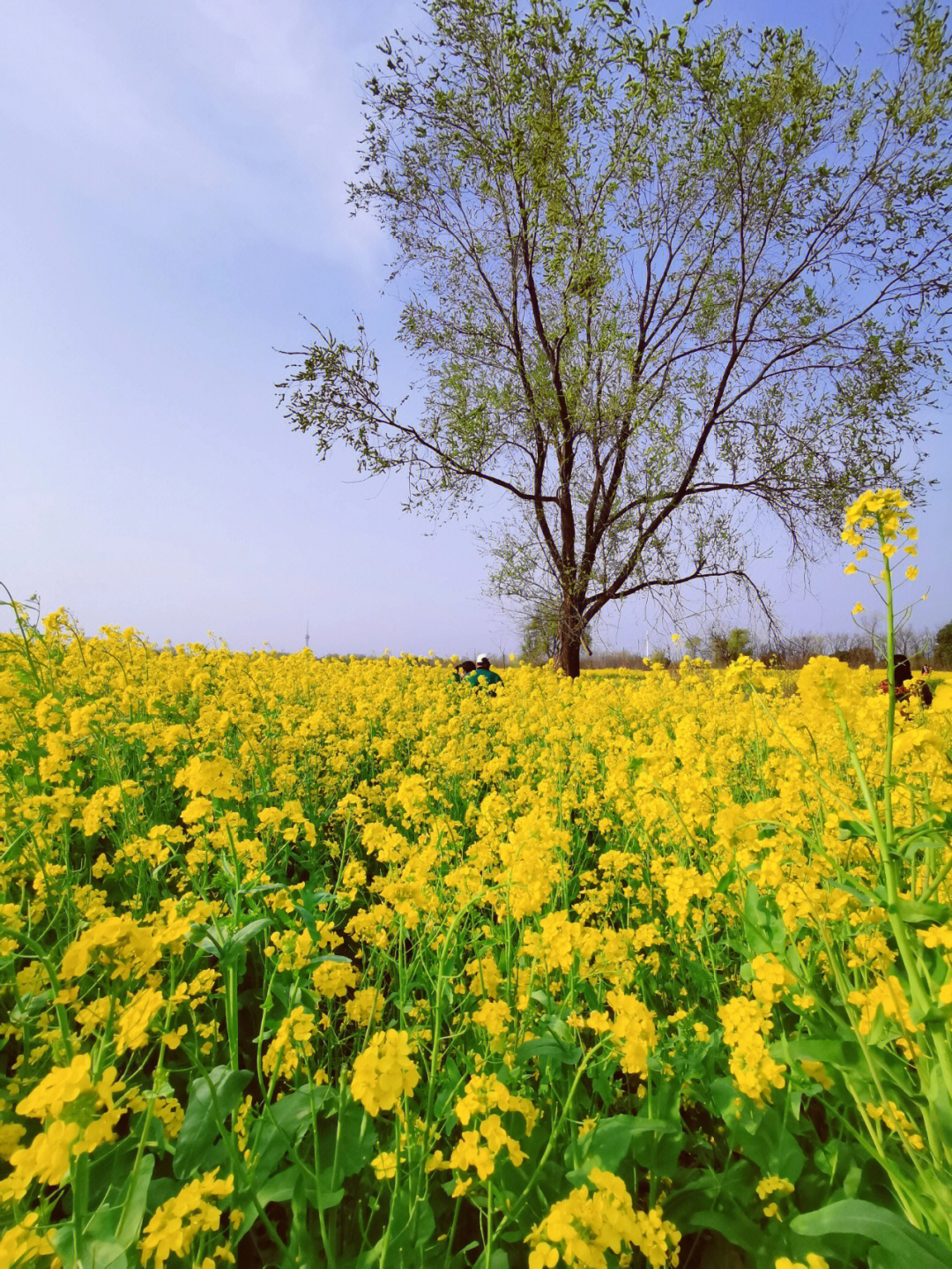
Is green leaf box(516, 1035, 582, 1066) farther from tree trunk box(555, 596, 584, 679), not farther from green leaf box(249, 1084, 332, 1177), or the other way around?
tree trunk box(555, 596, 584, 679)

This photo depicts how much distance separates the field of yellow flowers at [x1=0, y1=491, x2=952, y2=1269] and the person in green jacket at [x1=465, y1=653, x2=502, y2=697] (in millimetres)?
5563

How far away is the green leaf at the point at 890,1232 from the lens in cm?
101

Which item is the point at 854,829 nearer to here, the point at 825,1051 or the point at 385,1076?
the point at 825,1051

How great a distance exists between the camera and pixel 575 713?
609cm

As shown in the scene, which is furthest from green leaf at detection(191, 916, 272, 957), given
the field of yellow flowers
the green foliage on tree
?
the green foliage on tree

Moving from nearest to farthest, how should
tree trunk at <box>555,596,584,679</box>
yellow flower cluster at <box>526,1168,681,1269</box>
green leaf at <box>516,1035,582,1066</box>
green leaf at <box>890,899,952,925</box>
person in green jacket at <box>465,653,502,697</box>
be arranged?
1. yellow flower cluster at <box>526,1168,681,1269</box>
2. green leaf at <box>890,899,952,925</box>
3. green leaf at <box>516,1035,582,1066</box>
4. person in green jacket at <box>465,653,502,697</box>
5. tree trunk at <box>555,596,584,679</box>

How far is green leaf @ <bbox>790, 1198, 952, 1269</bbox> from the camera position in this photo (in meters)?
1.01

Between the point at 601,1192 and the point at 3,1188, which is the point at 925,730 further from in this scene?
the point at 3,1188

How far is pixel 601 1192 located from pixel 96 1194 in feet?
3.78

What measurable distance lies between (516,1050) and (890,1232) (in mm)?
760

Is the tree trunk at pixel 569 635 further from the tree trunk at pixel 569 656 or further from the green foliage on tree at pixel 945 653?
the green foliage on tree at pixel 945 653

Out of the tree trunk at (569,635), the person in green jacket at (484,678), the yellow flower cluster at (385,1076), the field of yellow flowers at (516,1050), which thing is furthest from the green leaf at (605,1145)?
the tree trunk at (569,635)

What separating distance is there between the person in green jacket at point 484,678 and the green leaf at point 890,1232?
24.0ft

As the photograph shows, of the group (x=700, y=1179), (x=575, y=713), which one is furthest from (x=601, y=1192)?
(x=575, y=713)
